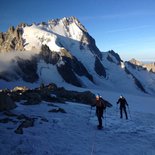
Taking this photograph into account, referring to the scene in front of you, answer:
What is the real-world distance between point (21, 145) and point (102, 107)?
8.23 metres

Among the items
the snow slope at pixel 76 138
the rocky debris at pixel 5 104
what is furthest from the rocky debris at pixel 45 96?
the snow slope at pixel 76 138

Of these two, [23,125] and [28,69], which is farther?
[28,69]

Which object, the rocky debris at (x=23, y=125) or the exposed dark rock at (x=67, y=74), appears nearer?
the rocky debris at (x=23, y=125)

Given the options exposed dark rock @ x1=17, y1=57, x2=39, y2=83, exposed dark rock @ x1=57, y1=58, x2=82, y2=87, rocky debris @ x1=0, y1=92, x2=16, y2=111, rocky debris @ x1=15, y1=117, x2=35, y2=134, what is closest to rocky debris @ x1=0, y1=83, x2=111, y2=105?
rocky debris @ x1=0, y1=92, x2=16, y2=111

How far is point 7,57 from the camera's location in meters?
182

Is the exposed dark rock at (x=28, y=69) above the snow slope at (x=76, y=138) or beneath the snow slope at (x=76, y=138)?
above

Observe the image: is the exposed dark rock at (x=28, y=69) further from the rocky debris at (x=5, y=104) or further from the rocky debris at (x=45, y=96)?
the rocky debris at (x=5, y=104)

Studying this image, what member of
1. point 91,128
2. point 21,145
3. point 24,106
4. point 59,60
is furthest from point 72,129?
point 59,60

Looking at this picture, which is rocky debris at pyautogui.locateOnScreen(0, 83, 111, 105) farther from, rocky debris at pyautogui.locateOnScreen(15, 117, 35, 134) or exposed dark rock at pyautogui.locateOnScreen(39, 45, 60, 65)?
exposed dark rock at pyautogui.locateOnScreen(39, 45, 60, 65)

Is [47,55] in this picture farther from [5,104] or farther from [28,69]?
[5,104]

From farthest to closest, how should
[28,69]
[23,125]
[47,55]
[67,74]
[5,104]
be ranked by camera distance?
1. [47,55]
2. [67,74]
3. [28,69]
4. [5,104]
5. [23,125]

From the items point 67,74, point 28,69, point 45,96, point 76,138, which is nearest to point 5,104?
point 76,138

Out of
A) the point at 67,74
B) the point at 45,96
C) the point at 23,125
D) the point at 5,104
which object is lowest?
the point at 23,125

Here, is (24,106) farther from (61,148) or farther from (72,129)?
(61,148)
